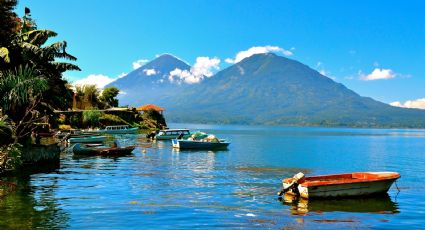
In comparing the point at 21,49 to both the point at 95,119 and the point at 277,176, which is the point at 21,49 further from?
the point at 95,119

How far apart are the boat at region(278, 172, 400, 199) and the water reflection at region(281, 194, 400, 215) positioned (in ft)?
1.15

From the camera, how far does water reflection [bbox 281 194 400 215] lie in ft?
76.6

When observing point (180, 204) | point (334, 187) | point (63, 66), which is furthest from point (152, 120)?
point (180, 204)

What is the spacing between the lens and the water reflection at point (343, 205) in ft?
76.6

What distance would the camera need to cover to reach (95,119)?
105 metres

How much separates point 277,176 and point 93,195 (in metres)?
18.0

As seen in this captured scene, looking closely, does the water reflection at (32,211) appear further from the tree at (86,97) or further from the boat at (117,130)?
the tree at (86,97)

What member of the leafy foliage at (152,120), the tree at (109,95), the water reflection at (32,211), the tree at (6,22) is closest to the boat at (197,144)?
the tree at (6,22)

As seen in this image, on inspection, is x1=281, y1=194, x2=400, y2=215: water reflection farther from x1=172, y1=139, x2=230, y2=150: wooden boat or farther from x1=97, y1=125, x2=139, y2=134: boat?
x1=97, y1=125, x2=139, y2=134: boat

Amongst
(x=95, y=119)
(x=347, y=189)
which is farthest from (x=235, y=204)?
(x=95, y=119)

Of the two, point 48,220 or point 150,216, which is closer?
point 48,220

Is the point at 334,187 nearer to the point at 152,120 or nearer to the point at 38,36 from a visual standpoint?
the point at 38,36

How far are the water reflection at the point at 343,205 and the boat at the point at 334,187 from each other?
1.15ft

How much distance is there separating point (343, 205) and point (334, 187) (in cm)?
141
